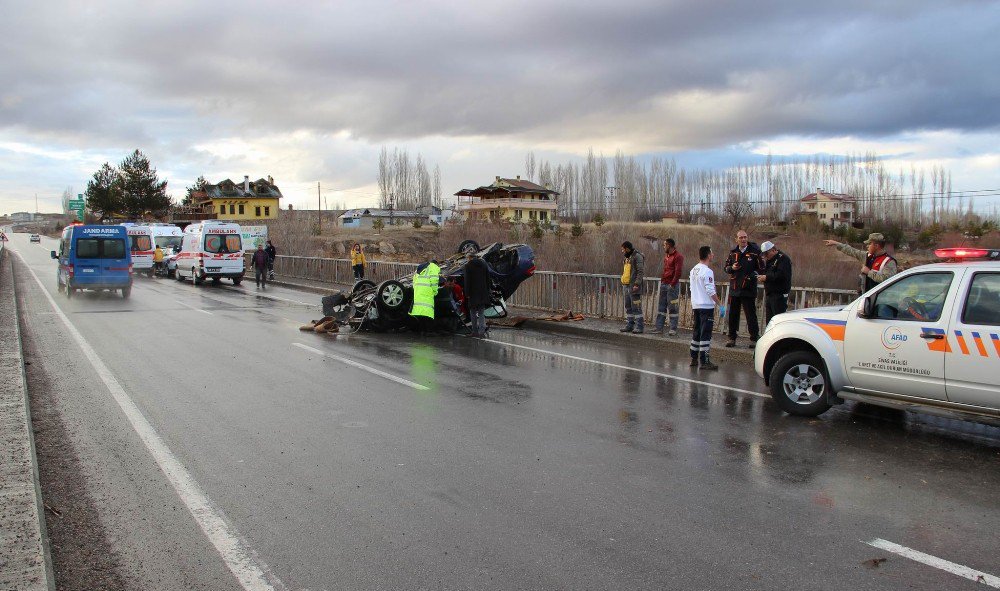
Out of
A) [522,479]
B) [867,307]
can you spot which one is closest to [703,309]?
[867,307]

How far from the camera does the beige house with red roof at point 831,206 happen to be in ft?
265

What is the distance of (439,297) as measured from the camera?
14148 millimetres

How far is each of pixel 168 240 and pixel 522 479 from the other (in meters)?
38.4

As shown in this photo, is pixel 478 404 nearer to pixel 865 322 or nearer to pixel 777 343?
pixel 777 343

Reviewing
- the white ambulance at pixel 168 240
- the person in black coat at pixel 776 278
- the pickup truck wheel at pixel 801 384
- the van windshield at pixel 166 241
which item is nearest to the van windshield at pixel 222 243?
the white ambulance at pixel 168 240

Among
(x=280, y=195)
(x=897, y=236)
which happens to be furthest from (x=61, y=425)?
(x=280, y=195)

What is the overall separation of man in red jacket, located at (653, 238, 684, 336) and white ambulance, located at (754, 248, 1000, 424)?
5.07 metres

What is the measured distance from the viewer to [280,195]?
108250 mm

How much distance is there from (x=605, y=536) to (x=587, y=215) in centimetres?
9780

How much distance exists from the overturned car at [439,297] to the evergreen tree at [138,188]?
273 ft

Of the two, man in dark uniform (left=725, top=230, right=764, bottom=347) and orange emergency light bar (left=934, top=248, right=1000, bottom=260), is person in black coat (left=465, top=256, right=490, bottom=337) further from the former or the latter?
orange emergency light bar (left=934, top=248, right=1000, bottom=260)

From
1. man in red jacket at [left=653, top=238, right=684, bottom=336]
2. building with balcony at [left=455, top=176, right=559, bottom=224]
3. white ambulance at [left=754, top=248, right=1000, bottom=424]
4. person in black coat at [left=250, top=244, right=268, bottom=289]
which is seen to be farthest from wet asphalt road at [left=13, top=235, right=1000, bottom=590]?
building with balcony at [left=455, top=176, right=559, bottom=224]

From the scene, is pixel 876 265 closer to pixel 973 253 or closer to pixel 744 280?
pixel 744 280

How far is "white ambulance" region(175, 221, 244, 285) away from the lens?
28.5m
